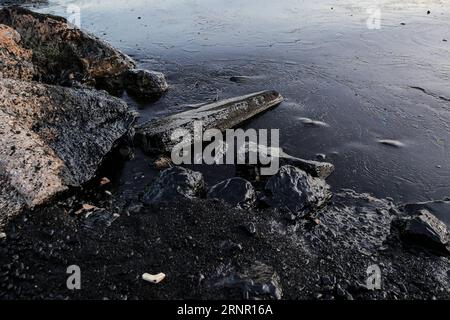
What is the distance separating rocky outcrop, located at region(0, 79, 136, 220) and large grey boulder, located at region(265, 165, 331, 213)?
2.35 meters

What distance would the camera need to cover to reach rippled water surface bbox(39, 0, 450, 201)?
5.17 meters

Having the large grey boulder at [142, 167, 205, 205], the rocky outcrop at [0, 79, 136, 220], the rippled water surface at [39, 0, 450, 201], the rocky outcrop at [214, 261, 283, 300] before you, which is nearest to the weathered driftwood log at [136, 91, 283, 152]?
the rippled water surface at [39, 0, 450, 201]

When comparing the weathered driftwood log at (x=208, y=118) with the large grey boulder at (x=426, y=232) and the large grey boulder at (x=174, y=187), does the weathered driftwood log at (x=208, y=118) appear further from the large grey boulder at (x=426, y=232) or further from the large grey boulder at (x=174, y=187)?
the large grey boulder at (x=426, y=232)

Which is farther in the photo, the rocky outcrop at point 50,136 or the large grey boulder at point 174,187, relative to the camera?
the large grey boulder at point 174,187

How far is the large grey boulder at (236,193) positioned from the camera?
163 inches

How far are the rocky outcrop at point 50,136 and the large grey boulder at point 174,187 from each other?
986 millimetres

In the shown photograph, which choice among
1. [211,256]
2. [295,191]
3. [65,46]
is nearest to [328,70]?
[295,191]

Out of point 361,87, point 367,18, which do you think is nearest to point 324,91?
point 361,87

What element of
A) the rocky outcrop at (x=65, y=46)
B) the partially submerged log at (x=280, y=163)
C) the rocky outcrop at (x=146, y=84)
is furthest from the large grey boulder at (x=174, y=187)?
the rocky outcrop at (x=65, y=46)

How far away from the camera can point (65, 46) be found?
8258 millimetres

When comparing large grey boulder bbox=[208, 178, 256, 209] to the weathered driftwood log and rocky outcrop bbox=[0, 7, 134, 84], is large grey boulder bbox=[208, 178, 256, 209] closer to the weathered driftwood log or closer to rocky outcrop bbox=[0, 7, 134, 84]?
the weathered driftwood log

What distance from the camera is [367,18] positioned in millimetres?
12094
